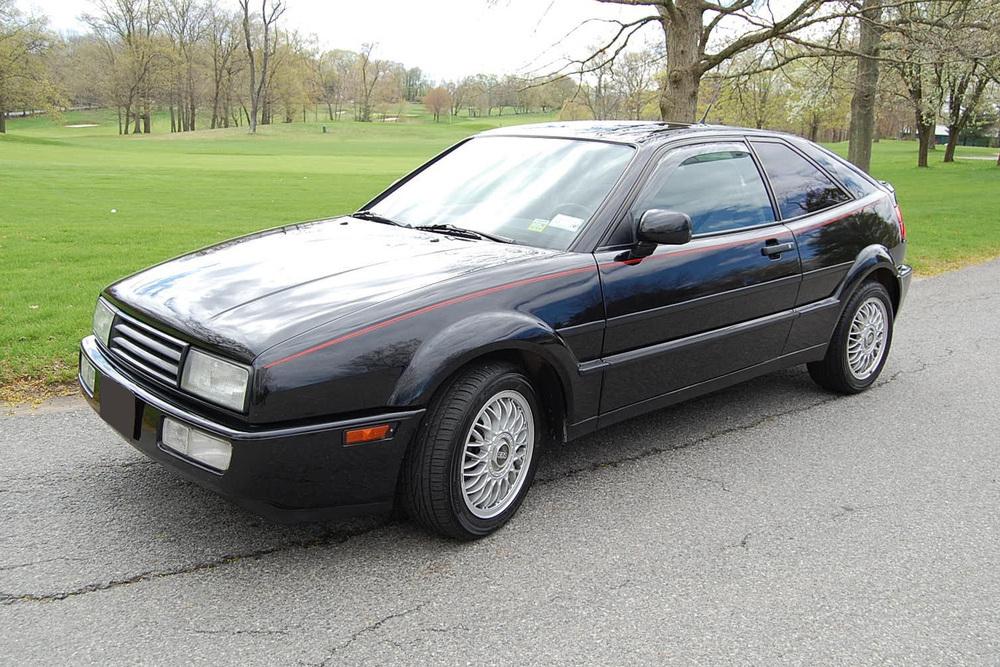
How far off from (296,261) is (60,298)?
418 centimetres

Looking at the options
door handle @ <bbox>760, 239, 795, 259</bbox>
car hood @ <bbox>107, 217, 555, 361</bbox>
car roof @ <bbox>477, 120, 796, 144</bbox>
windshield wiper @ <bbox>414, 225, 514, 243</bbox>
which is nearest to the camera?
car hood @ <bbox>107, 217, 555, 361</bbox>

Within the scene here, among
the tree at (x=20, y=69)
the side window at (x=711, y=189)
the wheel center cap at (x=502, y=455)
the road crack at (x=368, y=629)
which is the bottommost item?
the road crack at (x=368, y=629)

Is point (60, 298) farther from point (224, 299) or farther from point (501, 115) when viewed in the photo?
point (501, 115)

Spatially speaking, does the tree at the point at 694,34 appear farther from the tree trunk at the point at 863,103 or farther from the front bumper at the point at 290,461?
the front bumper at the point at 290,461

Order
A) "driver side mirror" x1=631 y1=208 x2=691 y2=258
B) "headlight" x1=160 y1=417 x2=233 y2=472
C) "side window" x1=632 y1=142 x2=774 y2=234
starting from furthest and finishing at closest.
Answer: "side window" x1=632 y1=142 x2=774 y2=234, "driver side mirror" x1=631 y1=208 x2=691 y2=258, "headlight" x1=160 y1=417 x2=233 y2=472

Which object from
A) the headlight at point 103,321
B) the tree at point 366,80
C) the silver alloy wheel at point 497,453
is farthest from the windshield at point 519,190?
the tree at point 366,80

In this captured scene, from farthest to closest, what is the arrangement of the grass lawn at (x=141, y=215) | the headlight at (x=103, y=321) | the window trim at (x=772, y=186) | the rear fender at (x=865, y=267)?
the grass lawn at (x=141, y=215), the rear fender at (x=865, y=267), the window trim at (x=772, y=186), the headlight at (x=103, y=321)

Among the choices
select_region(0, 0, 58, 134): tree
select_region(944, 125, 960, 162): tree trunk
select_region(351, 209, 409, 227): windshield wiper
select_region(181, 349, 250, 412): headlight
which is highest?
select_region(0, 0, 58, 134): tree

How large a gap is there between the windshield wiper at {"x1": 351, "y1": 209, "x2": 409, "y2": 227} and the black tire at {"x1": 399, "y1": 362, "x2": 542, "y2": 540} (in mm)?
1300

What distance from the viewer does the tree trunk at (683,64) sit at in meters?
12.3

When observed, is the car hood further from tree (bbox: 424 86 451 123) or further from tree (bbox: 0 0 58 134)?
tree (bbox: 424 86 451 123)

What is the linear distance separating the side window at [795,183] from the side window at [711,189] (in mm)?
150

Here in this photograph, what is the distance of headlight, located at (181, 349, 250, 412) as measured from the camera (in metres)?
2.73

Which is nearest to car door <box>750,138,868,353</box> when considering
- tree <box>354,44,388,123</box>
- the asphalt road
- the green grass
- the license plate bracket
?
the asphalt road
